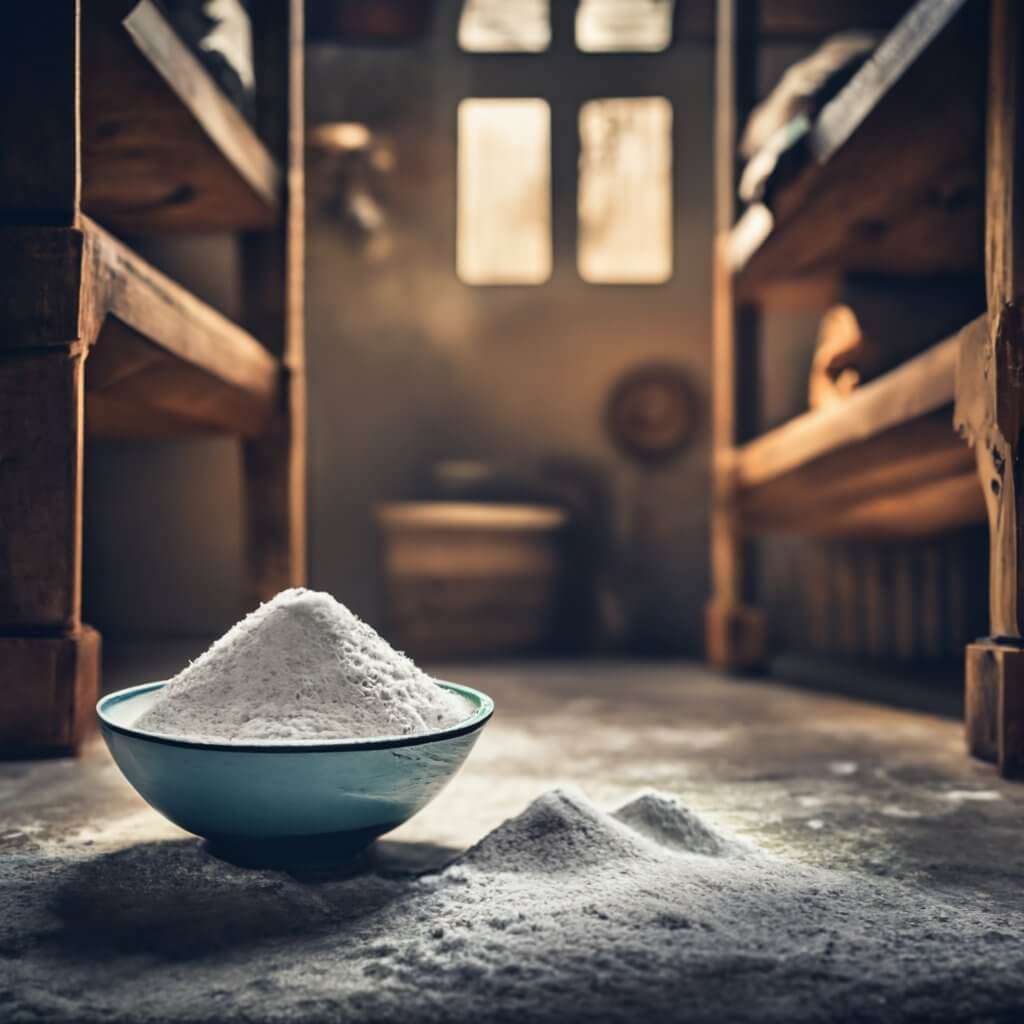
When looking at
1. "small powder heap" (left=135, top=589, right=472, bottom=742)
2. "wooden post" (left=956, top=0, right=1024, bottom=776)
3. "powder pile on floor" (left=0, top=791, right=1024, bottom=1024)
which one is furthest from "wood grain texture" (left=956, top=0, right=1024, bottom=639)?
"small powder heap" (left=135, top=589, right=472, bottom=742)

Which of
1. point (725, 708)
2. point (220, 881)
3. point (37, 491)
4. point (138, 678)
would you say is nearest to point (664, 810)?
point (220, 881)

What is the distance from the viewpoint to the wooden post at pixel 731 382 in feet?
13.2

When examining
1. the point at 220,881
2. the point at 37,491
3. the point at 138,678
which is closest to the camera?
the point at 220,881

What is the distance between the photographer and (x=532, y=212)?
523cm

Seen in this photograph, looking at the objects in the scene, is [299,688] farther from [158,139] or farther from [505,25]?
[505,25]

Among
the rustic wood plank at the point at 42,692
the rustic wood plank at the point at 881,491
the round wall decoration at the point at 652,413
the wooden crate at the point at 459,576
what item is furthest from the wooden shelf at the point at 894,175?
the rustic wood plank at the point at 42,692

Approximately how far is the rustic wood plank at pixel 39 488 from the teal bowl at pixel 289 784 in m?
0.72

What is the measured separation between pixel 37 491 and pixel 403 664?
95cm

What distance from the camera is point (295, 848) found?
1299mm

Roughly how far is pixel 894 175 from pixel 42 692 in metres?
2.51

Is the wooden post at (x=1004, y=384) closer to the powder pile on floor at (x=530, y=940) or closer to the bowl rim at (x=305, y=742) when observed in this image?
the powder pile on floor at (x=530, y=940)

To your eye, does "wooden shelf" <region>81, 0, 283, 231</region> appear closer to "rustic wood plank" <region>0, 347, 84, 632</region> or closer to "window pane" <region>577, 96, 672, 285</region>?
"rustic wood plank" <region>0, 347, 84, 632</region>

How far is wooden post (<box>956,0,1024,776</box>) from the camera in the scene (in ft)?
6.45

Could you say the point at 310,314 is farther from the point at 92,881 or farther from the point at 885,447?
the point at 92,881
